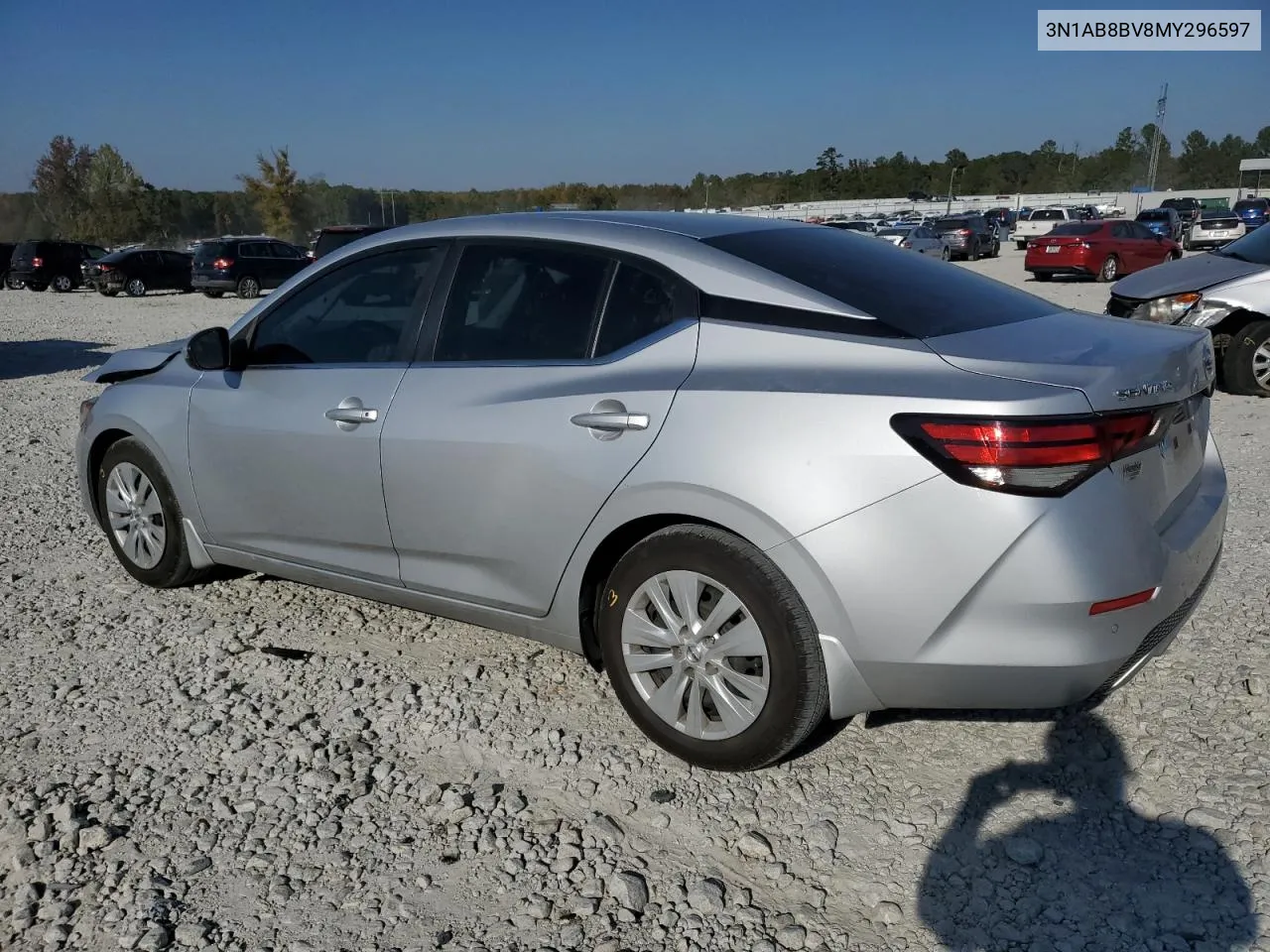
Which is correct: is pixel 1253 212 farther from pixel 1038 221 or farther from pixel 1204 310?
pixel 1204 310

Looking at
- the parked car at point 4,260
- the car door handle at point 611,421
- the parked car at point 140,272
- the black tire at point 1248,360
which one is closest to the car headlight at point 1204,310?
the black tire at point 1248,360

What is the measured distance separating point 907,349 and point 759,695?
1.05 m

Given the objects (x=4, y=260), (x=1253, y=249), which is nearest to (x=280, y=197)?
(x=4, y=260)

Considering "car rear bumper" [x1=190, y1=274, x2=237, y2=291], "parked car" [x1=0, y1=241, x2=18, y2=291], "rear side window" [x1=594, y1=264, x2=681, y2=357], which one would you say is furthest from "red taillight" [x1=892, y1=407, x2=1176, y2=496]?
"parked car" [x1=0, y1=241, x2=18, y2=291]

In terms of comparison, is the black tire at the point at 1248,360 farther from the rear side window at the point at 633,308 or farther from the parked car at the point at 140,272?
the parked car at the point at 140,272

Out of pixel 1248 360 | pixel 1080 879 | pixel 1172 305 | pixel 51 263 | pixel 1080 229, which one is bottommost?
pixel 1080 879

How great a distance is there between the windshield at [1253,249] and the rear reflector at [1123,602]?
7.83m

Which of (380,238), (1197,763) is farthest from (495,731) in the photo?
(1197,763)

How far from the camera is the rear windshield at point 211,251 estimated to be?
26156 mm

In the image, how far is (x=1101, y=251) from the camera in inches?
1003

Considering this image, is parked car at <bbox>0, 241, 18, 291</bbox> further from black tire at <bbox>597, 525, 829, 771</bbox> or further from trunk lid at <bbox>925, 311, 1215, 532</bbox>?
trunk lid at <bbox>925, 311, 1215, 532</bbox>

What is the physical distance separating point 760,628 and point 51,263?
34253mm

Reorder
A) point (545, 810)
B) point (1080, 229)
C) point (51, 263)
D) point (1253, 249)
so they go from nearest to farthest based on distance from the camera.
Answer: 1. point (545, 810)
2. point (1253, 249)
3. point (1080, 229)
4. point (51, 263)

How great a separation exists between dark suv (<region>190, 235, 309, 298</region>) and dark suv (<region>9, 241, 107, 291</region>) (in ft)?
22.6
